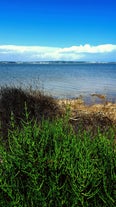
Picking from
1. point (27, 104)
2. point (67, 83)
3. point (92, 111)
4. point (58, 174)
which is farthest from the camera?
point (67, 83)

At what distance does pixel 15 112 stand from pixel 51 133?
561 cm

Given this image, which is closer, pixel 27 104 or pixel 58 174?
pixel 58 174

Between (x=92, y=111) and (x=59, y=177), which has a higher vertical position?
(x=59, y=177)

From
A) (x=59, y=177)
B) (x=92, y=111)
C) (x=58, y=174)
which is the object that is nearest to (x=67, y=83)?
(x=92, y=111)

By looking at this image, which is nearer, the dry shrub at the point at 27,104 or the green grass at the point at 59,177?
the green grass at the point at 59,177

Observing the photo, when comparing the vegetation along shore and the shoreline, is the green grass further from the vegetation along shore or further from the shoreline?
the shoreline

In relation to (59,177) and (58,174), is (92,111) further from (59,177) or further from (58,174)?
(58,174)

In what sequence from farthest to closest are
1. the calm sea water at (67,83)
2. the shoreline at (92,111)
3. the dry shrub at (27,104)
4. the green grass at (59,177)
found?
the calm sea water at (67,83) → the shoreline at (92,111) → the dry shrub at (27,104) → the green grass at (59,177)

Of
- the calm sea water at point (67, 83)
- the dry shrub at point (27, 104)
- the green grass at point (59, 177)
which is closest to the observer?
the green grass at point (59, 177)

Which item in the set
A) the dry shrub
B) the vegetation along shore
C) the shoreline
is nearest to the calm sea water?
the dry shrub

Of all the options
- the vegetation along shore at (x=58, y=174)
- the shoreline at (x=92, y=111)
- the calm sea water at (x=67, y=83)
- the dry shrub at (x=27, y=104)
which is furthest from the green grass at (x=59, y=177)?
the calm sea water at (x=67, y=83)

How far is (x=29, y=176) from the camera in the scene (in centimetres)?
360

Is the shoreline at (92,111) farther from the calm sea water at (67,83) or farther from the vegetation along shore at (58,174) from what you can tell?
the vegetation along shore at (58,174)

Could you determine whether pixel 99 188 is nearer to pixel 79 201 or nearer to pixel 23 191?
pixel 79 201
